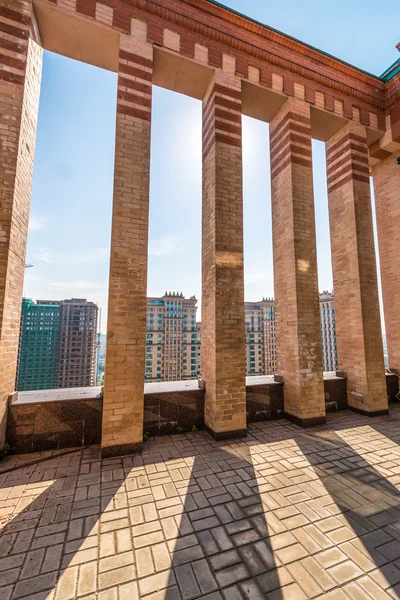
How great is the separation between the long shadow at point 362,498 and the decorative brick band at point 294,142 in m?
6.93

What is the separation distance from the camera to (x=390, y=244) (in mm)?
9586

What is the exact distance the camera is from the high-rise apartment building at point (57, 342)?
71.5 meters

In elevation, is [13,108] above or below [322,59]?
below

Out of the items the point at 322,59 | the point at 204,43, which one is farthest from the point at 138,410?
the point at 322,59

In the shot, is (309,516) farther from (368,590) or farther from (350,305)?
(350,305)

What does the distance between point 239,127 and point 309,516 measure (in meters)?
7.83

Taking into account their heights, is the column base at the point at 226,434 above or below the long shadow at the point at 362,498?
above

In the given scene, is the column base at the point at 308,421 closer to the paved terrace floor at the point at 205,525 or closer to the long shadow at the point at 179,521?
the paved terrace floor at the point at 205,525

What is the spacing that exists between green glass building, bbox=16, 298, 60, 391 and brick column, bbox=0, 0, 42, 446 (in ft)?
244

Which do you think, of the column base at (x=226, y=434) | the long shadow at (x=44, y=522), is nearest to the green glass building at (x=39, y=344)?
the long shadow at (x=44, y=522)

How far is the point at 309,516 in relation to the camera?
10.8ft

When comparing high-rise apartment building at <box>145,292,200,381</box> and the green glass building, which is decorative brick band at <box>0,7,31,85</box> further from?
the green glass building

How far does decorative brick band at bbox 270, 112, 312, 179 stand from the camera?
7.43 m

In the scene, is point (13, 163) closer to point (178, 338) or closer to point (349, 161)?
point (349, 161)
